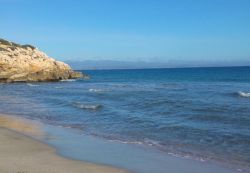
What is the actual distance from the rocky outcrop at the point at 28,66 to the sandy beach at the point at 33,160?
61758mm

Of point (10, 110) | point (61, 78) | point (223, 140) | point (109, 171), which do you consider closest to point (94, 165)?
point (109, 171)

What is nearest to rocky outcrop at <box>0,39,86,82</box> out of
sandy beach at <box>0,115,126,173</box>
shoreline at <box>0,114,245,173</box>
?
shoreline at <box>0,114,245,173</box>

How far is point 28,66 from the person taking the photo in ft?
261

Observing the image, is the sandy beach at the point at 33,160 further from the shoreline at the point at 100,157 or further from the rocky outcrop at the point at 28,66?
the rocky outcrop at the point at 28,66

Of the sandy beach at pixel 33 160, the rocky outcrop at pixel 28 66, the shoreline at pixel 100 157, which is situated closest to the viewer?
the sandy beach at pixel 33 160

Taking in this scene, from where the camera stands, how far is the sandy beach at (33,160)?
11148 mm

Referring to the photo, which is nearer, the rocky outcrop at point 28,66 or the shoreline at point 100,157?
the shoreline at point 100,157

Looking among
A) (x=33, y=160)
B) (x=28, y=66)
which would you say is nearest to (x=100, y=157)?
(x=33, y=160)

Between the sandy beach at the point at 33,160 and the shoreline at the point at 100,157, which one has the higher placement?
the sandy beach at the point at 33,160

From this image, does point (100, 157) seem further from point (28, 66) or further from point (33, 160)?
point (28, 66)

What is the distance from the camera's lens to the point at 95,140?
54.4 ft

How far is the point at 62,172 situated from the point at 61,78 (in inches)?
2945

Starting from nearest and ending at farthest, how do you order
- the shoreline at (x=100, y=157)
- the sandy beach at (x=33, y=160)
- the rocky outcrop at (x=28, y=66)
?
the sandy beach at (x=33, y=160) < the shoreline at (x=100, y=157) < the rocky outcrop at (x=28, y=66)

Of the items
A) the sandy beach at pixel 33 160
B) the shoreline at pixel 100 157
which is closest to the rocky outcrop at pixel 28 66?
the shoreline at pixel 100 157
